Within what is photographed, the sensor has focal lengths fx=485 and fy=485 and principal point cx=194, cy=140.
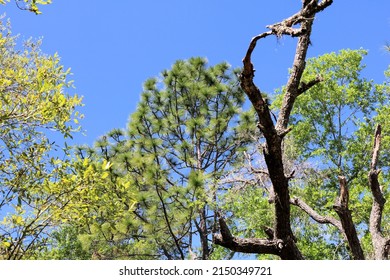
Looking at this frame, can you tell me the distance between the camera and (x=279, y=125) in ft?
15.5

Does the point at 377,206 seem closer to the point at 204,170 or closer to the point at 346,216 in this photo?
the point at 346,216

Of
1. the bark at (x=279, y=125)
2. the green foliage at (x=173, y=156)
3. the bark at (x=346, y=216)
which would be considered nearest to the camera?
the bark at (x=279, y=125)

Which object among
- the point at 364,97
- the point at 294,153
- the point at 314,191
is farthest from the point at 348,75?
the point at 314,191

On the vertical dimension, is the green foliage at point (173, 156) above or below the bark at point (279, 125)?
above

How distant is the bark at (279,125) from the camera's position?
412 cm

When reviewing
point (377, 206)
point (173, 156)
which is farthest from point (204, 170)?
point (377, 206)

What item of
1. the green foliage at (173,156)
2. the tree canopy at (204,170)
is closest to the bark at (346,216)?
the tree canopy at (204,170)

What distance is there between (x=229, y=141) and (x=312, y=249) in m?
4.93

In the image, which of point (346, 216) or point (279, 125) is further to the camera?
point (346, 216)

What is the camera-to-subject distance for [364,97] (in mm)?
14867

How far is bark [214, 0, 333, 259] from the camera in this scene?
412cm

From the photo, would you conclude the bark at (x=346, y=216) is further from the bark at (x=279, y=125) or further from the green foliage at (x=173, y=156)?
the green foliage at (x=173, y=156)
